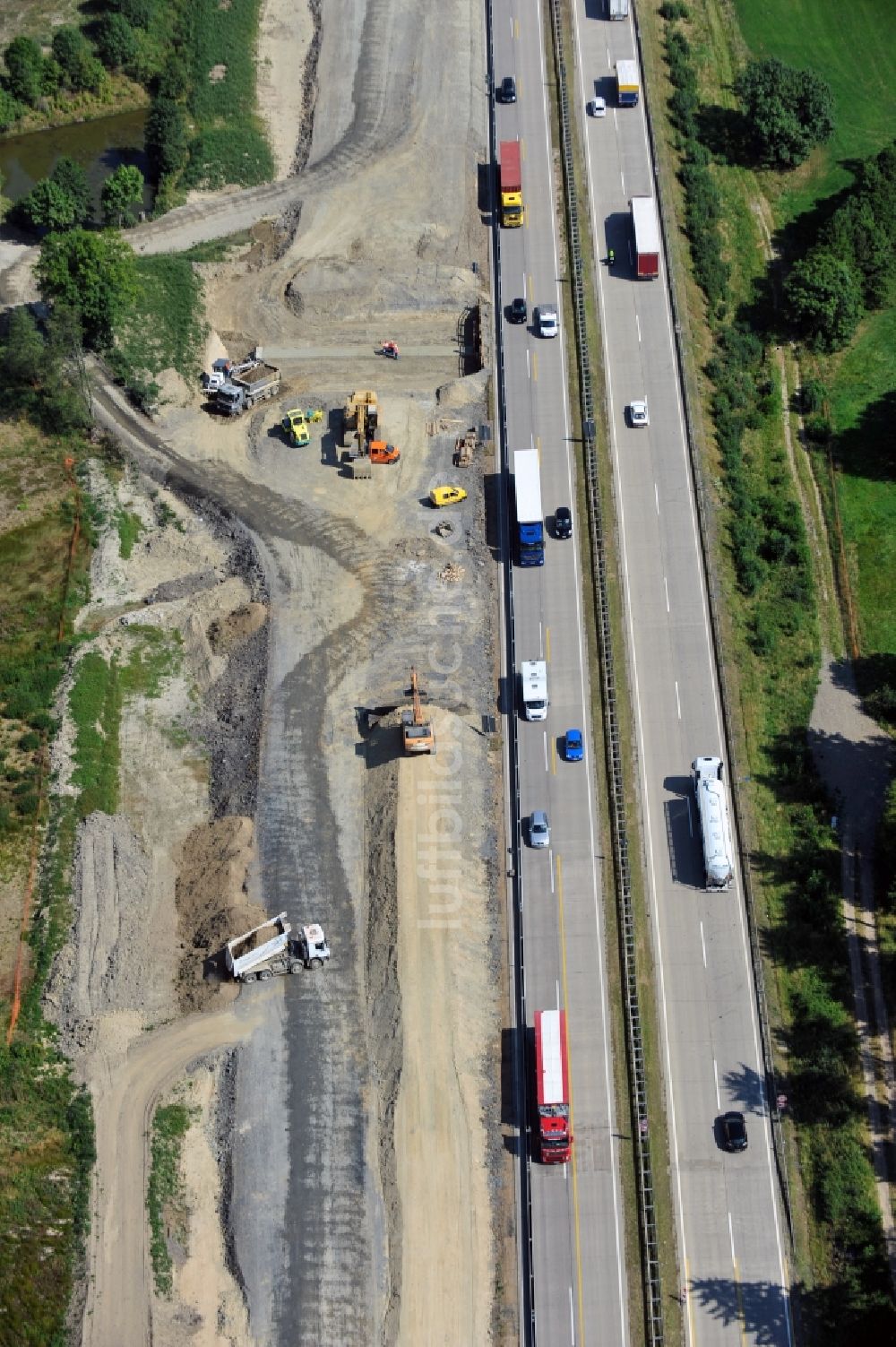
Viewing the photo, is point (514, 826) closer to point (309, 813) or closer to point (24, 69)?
point (309, 813)

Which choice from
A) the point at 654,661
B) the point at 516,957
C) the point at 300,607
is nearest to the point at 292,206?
the point at 300,607

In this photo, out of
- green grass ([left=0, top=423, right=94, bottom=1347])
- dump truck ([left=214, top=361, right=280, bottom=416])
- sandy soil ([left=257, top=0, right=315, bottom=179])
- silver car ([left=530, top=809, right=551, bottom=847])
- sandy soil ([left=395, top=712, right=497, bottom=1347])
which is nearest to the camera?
green grass ([left=0, top=423, right=94, bottom=1347])

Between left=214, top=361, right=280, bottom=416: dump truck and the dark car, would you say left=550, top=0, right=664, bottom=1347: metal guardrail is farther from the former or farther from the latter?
left=214, top=361, right=280, bottom=416: dump truck

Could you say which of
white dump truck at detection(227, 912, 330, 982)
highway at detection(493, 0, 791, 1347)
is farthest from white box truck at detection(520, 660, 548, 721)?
white dump truck at detection(227, 912, 330, 982)

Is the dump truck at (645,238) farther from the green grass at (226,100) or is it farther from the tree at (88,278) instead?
the tree at (88,278)

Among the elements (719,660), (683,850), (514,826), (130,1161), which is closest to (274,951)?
(130,1161)
